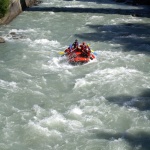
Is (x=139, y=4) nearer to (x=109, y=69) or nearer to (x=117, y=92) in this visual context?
(x=109, y=69)

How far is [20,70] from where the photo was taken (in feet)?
59.0

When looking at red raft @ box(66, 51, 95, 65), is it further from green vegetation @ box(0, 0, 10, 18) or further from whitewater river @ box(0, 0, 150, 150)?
green vegetation @ box(0, 0, 10, 18)

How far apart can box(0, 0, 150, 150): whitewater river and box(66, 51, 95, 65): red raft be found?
0.93 ft

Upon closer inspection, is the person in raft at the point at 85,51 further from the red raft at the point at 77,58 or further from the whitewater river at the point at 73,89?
the whitewater river at the point at 73,89

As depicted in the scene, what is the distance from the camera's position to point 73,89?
15945 millimetres

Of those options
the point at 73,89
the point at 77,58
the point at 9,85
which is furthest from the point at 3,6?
the point at 73,89

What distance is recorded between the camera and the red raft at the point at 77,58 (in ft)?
61.6

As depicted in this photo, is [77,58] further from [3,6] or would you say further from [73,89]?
[3,6]

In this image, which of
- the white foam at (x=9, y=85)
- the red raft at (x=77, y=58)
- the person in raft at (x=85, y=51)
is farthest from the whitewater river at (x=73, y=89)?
the person in raft at (x=85, y=51)

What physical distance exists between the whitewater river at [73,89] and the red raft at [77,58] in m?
0.28

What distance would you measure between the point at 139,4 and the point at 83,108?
25916mm

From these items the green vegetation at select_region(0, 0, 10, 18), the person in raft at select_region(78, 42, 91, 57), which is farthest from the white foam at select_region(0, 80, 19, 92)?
the green vegetation at select_region(0, 0, 10, 18)

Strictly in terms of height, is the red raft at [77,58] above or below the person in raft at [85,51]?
below

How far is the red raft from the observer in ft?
61.6
